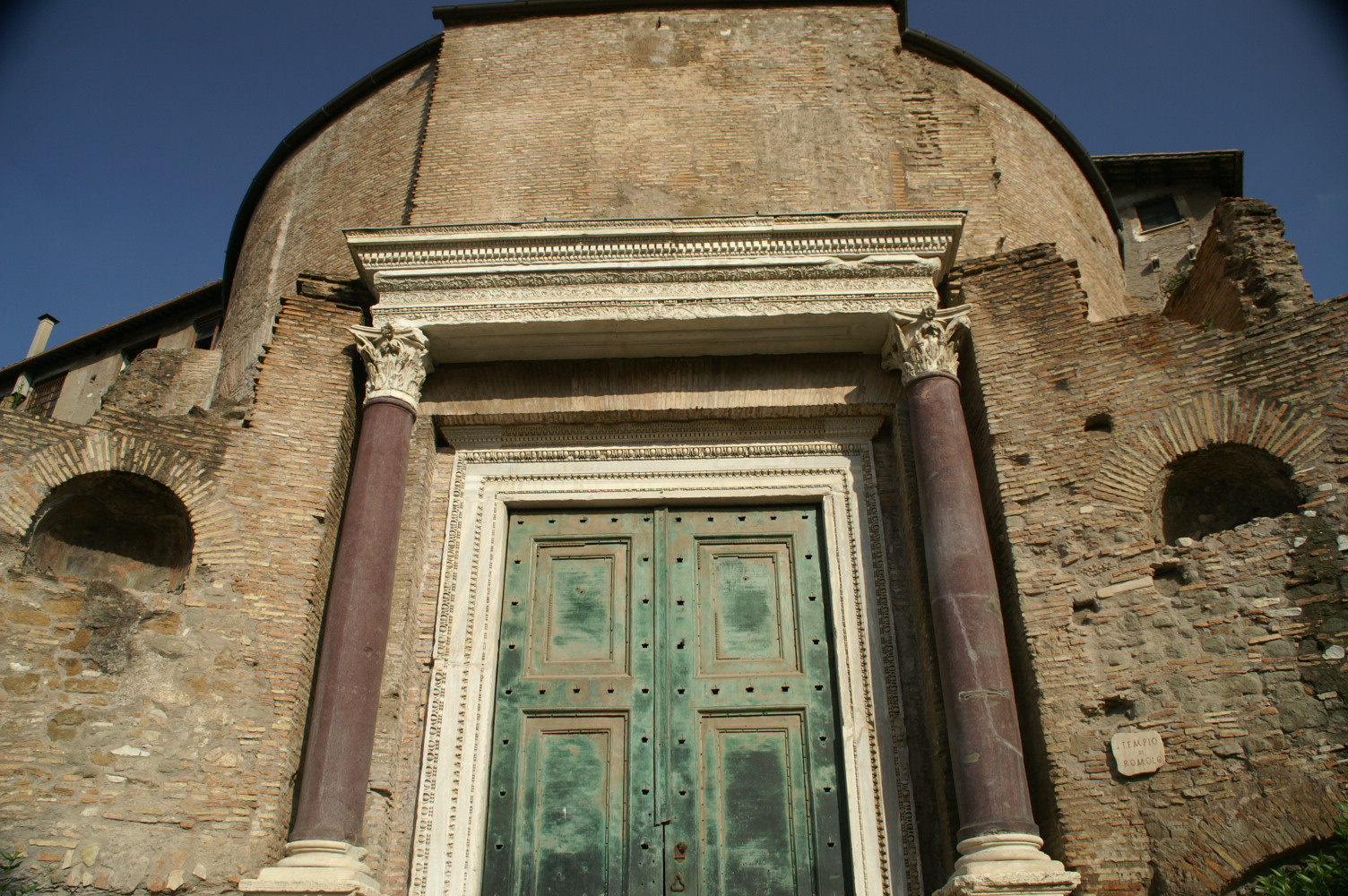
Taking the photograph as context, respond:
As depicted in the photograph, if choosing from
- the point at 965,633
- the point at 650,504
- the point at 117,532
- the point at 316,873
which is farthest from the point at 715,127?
the point at 316,873

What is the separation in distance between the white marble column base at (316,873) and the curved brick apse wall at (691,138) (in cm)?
527

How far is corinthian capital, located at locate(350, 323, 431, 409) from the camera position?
772cm

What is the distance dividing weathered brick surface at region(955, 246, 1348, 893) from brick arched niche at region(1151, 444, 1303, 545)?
135 millimetres

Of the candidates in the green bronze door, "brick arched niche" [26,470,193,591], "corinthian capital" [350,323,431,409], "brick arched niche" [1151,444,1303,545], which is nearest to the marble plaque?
"brick arched niche" [1151,444,1303,545]

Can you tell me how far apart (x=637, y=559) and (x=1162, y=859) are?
389 centimetres

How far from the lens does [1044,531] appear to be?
695 centimetres

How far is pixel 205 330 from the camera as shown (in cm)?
1694

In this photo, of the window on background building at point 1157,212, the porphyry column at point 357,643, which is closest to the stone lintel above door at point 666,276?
the porphyry column at point 357,643

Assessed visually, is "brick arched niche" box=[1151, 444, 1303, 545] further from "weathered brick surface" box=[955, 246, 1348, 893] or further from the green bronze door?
the green bronze door

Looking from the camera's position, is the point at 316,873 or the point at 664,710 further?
the point at 664,710

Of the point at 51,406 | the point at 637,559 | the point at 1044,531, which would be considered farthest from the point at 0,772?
the point at 51,406

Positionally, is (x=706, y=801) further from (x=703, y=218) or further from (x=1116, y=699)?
(x=703, y=218)

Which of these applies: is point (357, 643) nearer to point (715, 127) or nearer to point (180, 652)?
point (180, 652)

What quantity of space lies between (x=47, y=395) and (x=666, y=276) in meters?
17.2
